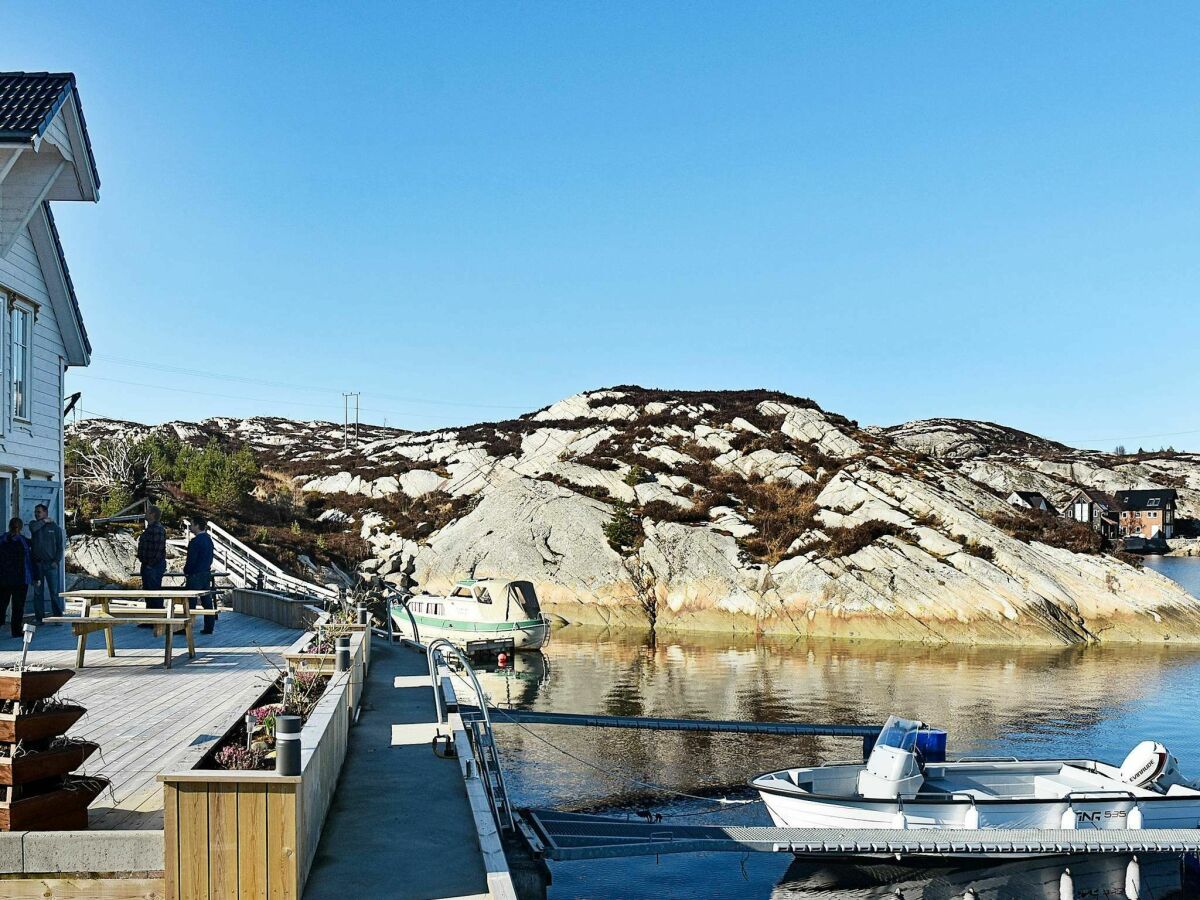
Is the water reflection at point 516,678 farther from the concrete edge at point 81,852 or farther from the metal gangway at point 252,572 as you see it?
the concrete edge at point 81,852

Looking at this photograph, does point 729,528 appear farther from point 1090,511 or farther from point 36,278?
point 1090,511

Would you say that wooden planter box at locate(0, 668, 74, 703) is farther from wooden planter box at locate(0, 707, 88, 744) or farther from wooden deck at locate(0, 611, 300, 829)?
wooden deck at locate(0, 611, 300, 829)

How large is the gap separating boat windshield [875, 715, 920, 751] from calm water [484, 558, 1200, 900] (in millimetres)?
1907

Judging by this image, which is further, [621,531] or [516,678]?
[621,531]

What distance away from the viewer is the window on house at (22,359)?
19.9 m

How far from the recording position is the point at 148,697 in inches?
499

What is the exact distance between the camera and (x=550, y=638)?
4406 cm

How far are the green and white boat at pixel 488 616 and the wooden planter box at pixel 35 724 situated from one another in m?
31.6

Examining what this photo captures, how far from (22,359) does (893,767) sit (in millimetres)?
18347

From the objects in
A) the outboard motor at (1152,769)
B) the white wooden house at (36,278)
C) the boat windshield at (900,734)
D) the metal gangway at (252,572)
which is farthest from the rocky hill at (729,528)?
the boat windshield at (900,734)

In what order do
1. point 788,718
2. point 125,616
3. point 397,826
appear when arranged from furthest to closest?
point 788,718 < point 125,616 < point 397,826

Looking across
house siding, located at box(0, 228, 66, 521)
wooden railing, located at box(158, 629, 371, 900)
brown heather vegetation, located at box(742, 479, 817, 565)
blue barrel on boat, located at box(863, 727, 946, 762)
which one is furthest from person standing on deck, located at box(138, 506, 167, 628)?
brown heather vegetation, located at box(742, 479, 817, 565)

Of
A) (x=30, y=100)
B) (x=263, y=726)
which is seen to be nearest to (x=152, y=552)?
(x=30, y=100)

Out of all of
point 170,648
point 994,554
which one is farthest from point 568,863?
point 994,554
